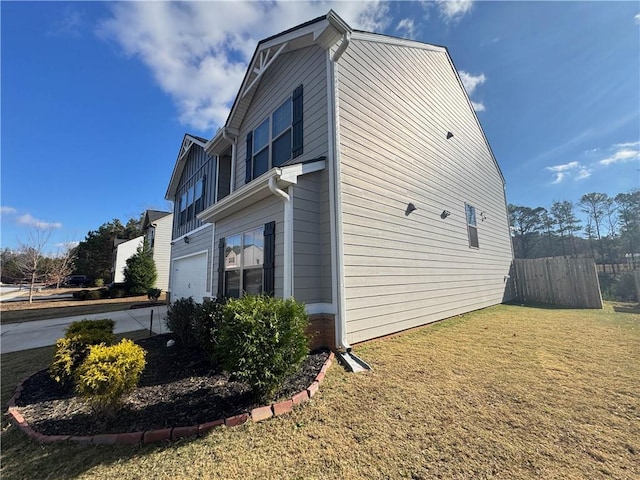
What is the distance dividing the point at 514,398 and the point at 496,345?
233 centimetres


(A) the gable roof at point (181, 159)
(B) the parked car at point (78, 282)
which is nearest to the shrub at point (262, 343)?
(A) the gable roof at point (181, 159)

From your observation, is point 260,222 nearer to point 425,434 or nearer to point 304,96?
point 304,96

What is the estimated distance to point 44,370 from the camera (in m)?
4.74

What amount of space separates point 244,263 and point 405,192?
432 cm

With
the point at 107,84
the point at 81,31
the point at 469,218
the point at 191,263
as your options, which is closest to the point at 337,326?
the point at 469,218

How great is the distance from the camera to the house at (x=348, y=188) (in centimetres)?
504

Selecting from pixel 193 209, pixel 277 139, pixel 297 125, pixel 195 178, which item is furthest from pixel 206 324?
pixel 195 178

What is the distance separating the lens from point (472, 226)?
9.92 meters

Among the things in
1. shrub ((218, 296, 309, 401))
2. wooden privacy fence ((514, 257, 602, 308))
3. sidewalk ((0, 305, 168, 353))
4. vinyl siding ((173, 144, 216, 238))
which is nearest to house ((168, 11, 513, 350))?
vinyl siding ((173, 144, 216, 238))

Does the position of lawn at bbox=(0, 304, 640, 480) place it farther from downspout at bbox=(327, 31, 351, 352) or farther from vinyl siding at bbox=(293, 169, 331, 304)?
vinyl siding at bbox=(293, 169, 331, 304)

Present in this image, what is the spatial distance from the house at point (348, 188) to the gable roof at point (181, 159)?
1.88 m

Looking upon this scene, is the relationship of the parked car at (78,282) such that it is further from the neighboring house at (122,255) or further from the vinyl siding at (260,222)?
the vinyl siding at (260,222)

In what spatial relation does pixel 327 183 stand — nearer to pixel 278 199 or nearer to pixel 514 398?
pixel 278 199

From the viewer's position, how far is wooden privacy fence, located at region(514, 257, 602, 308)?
991 cm
